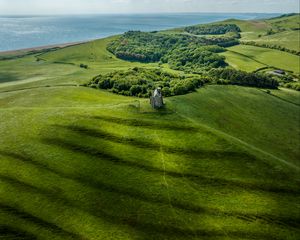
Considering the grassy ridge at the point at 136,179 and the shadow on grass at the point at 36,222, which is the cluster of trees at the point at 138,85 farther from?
the shadow on grass at the point at 36,222

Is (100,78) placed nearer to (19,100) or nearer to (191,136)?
(19,100)

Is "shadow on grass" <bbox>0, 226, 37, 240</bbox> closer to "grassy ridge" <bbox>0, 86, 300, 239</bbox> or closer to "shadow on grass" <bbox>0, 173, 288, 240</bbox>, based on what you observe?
"grassy ridge" <bbox>0, 86, 300, 239</bbox>

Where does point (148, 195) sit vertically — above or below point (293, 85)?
above

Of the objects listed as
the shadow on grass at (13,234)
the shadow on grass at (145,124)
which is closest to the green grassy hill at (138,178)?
the shadow on grass at (13,234)

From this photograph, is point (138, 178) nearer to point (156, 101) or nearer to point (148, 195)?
point (148, 195)

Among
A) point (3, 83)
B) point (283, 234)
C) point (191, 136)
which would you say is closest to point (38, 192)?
point (191, 136)

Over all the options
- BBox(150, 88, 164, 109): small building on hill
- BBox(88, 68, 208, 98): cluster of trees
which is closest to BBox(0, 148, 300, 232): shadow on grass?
BBox(150, 88, 164, 109): small building on hill

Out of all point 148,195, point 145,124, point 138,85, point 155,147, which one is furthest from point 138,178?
point 138,85

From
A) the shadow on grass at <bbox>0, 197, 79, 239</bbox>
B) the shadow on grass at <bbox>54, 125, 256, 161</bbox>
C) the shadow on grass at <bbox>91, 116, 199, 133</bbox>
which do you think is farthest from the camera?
the shadow on grass at <bbox>91, 116, 199, 133</bbox>

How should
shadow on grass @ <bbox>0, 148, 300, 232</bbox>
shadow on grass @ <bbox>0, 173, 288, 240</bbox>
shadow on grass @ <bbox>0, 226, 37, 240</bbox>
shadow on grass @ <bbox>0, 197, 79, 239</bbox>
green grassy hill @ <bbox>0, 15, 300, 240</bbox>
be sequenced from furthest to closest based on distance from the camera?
1. shadow on grass @ <bbox>0, 148, 300, 232</bbox>
2. green grassy hill @ <bbox>0, 15, 300, 240</bbox>
3. shadow on grass @ <bbox>0, 173, 288, 240</bbox>
4. shadow on grass @ <bbox>0, 197, 79, 239</bbox>
5. shadow on grass @ <bbox>0, 226, 37, 240</bbox>
